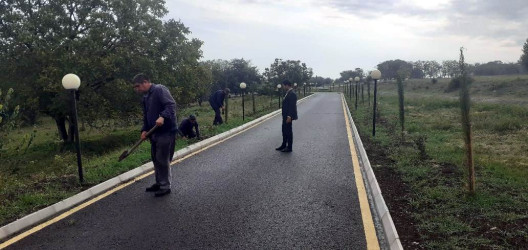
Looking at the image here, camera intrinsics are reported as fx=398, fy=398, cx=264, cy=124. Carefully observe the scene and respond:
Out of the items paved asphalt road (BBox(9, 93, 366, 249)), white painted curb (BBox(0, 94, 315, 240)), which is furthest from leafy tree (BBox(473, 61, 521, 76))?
white painted curb (BBox(0, 94, 315, 240))

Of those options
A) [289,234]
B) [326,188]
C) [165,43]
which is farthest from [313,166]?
[165,43]

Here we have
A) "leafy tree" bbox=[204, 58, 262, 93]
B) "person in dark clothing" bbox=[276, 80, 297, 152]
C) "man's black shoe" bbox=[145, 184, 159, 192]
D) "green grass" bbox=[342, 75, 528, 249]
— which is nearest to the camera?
"green grass" bbox=[342, 75, 528, 249]

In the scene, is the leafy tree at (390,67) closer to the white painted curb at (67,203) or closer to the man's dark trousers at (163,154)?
the white painted curb at (67,203)

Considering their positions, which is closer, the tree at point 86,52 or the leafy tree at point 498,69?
the tree at point 86,52

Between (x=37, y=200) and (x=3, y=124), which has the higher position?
(x=3, y=124)

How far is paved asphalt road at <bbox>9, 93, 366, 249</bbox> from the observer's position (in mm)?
4266

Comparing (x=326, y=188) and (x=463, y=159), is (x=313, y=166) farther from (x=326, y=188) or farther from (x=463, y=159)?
(x=463, y=159)

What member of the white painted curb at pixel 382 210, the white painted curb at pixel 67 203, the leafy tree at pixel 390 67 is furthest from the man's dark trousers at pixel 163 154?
the leafy tree at pixel 390 67

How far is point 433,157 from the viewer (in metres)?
8.64

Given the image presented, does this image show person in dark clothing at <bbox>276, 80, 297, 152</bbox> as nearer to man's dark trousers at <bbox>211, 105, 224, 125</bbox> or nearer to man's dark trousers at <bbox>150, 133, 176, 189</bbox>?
man's dark trousers at <bbox>150, 133, 176, 189</bbox>

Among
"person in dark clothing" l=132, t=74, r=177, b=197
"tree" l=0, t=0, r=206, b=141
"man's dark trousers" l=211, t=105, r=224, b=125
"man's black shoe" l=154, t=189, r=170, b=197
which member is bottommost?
"man's black shoe" l=154, t=189, r=170, b=197

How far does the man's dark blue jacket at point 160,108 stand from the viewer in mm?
5941

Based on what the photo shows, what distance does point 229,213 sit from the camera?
519 cm

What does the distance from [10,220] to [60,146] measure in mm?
19297
